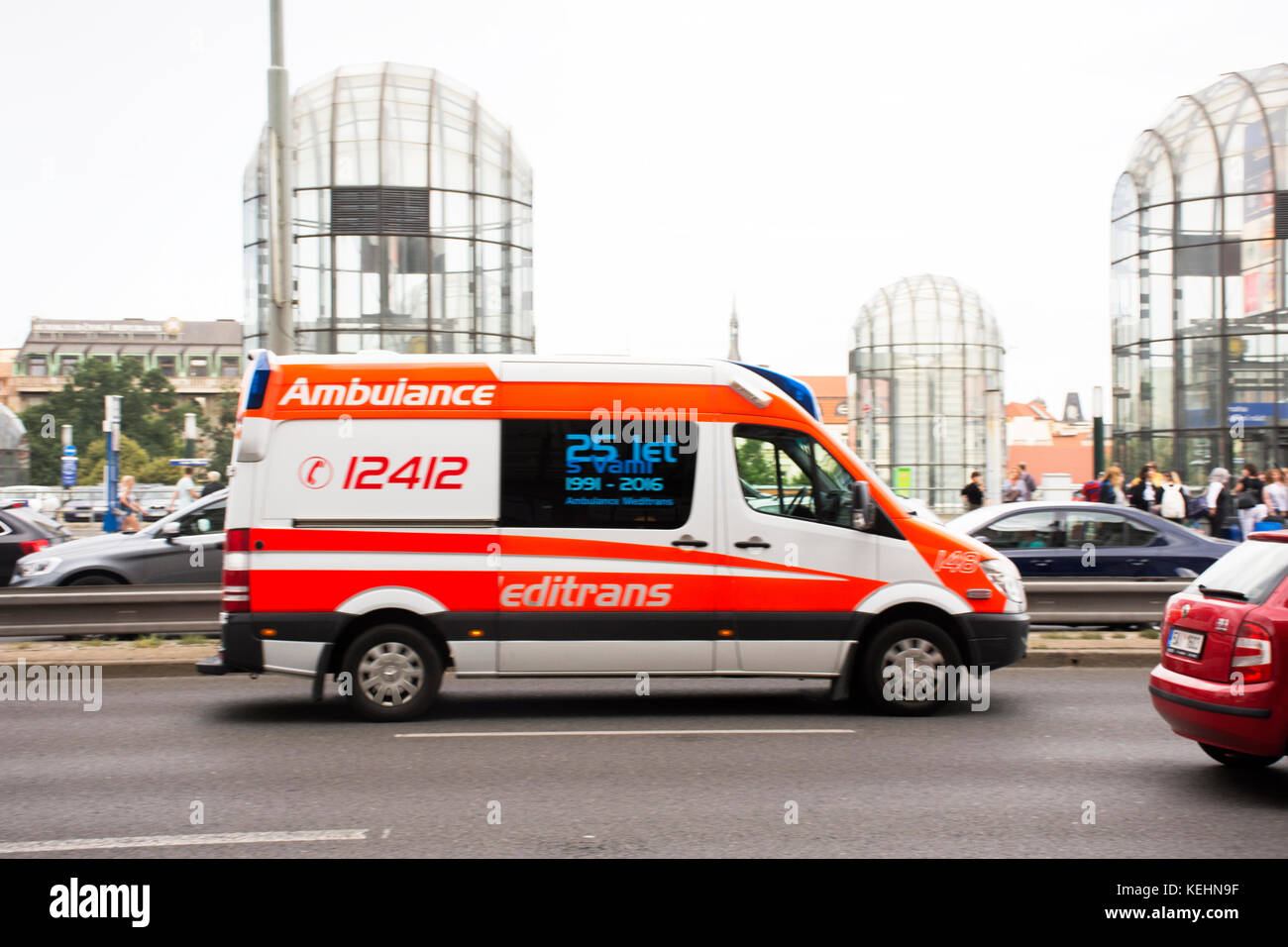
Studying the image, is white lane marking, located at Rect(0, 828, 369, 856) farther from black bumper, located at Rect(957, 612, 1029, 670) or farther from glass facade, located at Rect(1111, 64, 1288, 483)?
glass facade, located at Rect(1111, 64, 1288, 483)

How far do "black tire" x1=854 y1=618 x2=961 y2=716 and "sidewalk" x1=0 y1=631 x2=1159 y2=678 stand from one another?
321 centimetres

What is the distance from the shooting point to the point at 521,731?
341 inches

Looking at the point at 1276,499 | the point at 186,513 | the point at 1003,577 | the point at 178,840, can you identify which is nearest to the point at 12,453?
the point at 186,513

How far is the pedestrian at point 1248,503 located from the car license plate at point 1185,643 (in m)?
12.7

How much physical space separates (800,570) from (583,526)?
1536 millimetres

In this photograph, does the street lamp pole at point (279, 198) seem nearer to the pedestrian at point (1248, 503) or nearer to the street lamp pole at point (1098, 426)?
the pedestrian at point (1248, 503)

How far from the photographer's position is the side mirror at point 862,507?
8.85 meters

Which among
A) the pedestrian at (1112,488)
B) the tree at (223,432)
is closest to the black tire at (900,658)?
the pedestrian at (1112,488)

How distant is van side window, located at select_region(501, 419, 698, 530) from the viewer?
8945 millimetres

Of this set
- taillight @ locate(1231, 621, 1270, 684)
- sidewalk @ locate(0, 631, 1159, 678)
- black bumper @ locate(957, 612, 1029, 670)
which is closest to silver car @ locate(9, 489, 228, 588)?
sidewalk @ locate(0, 631, 1159, 678)
